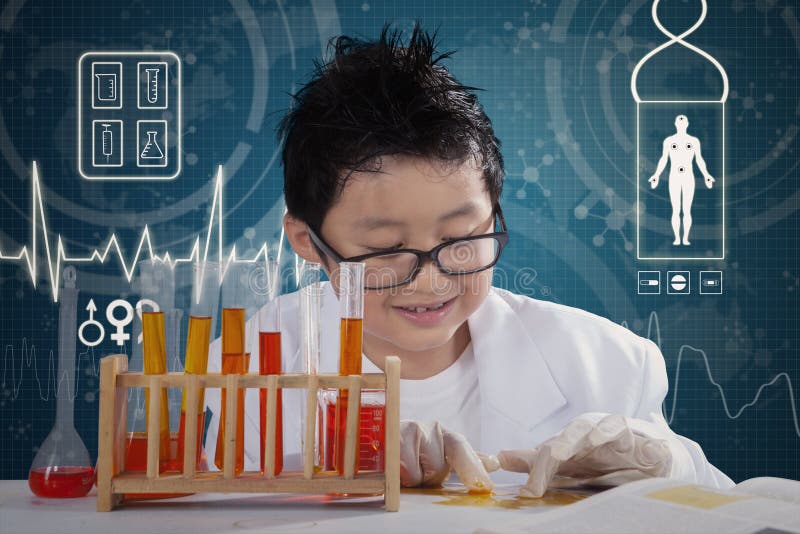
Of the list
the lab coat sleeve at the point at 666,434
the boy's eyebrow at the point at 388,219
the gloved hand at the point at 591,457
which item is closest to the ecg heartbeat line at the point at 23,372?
the boy's eyebrow at the point at 388,219

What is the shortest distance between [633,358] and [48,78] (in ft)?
9.26

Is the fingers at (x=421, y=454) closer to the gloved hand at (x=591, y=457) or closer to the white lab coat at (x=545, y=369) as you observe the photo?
the gloved hand at (x=591, y=457)

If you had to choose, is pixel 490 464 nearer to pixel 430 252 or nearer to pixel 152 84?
pixel 430 252

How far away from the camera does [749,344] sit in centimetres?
360

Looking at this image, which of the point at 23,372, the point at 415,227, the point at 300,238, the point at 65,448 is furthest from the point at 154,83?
the point at 65,448

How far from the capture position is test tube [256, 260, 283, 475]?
47.4 inches

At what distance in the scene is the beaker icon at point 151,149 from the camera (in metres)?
3.58

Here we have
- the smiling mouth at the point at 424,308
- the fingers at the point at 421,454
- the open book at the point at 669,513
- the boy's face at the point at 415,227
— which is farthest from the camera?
the smiling mouth at the point at 424,308

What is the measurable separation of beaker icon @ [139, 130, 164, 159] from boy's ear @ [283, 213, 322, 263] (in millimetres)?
1775

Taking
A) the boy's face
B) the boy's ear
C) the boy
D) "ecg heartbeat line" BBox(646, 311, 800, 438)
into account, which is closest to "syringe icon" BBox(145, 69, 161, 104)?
the boy

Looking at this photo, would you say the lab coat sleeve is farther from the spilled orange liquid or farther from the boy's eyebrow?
the boy's eyebrow

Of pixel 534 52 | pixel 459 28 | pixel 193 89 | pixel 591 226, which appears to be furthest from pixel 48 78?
pixel 591 226

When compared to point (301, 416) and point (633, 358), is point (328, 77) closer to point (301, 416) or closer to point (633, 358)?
point (301, 416)

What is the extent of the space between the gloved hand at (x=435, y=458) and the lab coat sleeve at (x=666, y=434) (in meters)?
0.28
